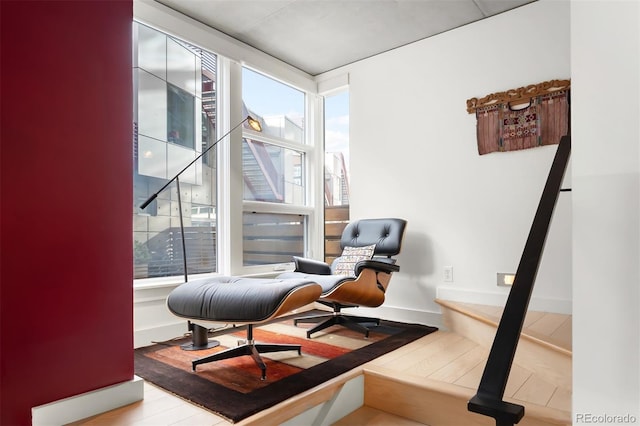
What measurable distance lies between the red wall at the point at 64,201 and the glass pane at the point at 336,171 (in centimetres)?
267

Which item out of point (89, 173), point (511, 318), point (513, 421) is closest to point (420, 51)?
point (89, 173)

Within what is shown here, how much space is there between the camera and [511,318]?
3.05 ft

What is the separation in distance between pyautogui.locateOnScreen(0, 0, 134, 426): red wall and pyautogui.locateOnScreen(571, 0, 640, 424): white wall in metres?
1.74

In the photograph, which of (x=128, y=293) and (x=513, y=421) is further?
(x=128, y=293)

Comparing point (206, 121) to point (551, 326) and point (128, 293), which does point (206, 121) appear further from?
point (551, 326)

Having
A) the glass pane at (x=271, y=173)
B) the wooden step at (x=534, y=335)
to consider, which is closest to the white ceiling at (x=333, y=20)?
the glass pane at (x=271, y=173)

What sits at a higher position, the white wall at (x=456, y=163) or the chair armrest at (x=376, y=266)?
the white wall at (x=456, y=163)

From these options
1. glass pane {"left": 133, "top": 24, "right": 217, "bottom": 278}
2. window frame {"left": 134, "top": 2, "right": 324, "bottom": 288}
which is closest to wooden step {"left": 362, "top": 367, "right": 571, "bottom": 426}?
window frame {"left": 134, "top": 2, "right": 324, "bottom": 288}

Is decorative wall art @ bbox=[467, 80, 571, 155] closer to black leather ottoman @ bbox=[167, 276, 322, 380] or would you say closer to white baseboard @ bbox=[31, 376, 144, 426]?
black leather ottoman @ bbox=[167, 276, 322, 380]

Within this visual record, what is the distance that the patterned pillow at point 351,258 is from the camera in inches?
130

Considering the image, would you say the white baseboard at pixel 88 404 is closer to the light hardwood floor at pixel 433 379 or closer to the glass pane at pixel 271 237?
the light hardwood floor at pixel 433 379

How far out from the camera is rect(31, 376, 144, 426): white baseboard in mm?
1574

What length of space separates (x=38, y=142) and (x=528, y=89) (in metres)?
3.05

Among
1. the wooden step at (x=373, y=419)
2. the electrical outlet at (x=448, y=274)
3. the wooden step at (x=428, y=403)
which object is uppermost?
the electrical outlet at (x=448, y=274)
